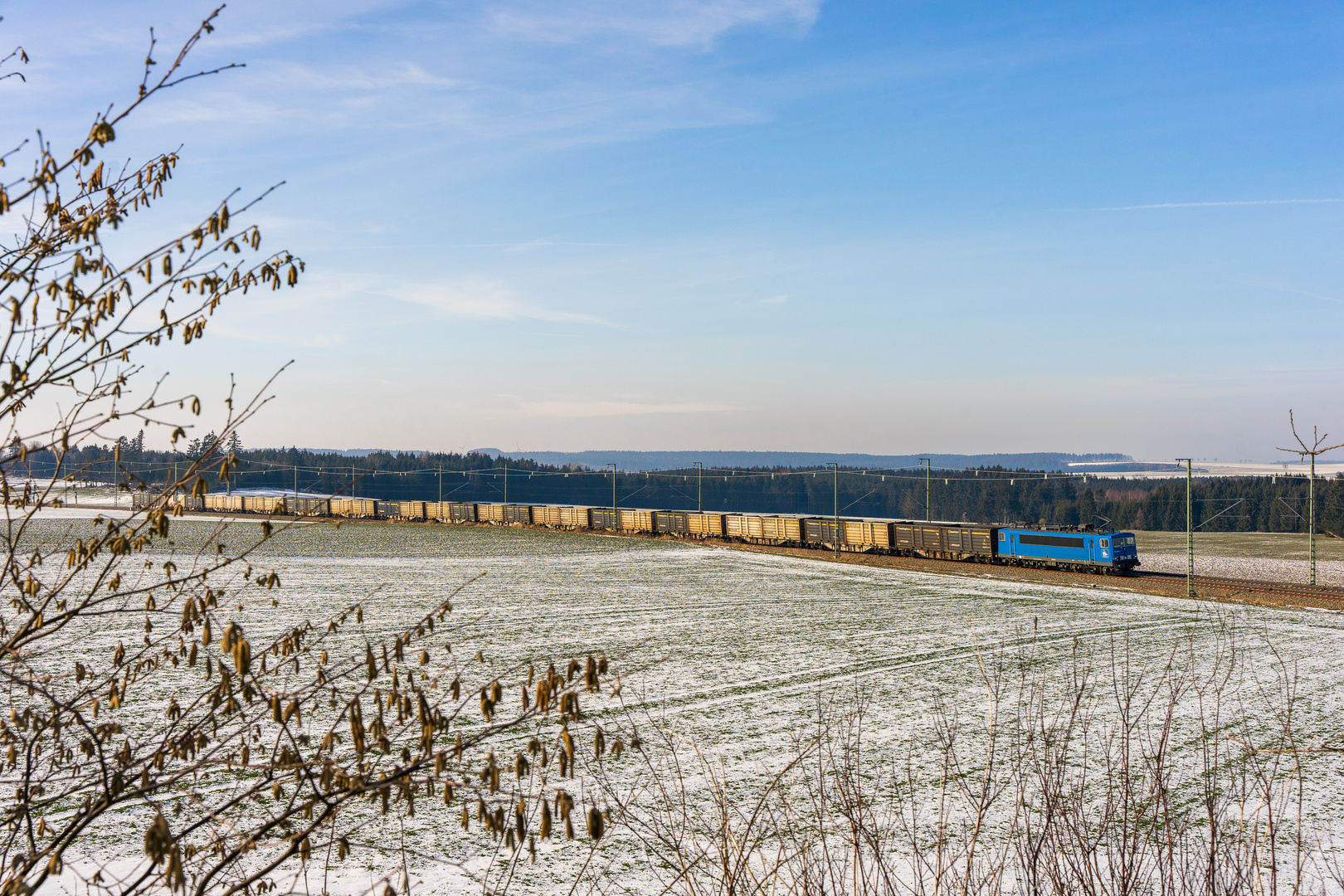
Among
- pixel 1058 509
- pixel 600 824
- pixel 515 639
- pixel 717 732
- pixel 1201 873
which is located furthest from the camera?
pixel 1058 509

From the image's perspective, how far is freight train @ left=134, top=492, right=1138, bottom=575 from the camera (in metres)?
38.2

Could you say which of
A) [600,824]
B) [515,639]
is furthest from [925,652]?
[600,824]

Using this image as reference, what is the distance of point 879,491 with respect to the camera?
518 feet

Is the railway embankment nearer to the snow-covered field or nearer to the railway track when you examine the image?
the railway track

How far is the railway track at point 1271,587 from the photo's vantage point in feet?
99.8

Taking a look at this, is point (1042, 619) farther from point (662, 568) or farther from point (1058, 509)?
point (1058, 509)

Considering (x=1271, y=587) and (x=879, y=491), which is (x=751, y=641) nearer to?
(x=1271, y=587)

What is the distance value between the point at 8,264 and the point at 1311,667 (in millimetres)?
21296

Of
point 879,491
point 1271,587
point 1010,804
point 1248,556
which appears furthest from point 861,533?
point 879,491

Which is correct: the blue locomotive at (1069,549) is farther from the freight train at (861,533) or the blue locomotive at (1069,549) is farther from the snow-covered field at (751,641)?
the snow-covered field at (751,641)

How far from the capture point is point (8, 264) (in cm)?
424

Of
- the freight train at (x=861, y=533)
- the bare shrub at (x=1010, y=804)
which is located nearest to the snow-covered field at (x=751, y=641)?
the bare shrub at (x=1010, y=804)

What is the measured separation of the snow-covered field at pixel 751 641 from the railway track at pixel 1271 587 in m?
4.75

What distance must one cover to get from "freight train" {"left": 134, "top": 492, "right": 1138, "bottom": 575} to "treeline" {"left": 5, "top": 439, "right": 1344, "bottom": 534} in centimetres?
577
